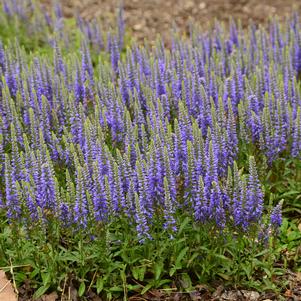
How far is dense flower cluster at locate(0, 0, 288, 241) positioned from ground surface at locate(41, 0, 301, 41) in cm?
261

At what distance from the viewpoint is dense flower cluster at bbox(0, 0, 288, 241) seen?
4938mm

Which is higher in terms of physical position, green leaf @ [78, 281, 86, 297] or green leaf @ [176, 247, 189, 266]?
green leaf @ [176, 247, 189, 266]

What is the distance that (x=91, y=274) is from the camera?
529cm

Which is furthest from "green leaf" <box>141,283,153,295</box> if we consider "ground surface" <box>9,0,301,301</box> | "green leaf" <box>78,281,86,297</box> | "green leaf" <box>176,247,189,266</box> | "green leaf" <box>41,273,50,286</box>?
"ground surface" <box>9,0,301,301</box>

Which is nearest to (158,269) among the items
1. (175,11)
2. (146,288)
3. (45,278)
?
(146,288)

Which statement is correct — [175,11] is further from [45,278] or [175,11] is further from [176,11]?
[45,278]

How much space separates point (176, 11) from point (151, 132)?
6534 millimetres

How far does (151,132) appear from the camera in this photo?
5594mm

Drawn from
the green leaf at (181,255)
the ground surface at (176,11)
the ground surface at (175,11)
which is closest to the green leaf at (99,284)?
the green leaf at (181,255)

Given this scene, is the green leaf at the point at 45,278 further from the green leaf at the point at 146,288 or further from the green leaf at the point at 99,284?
the green leaf at the point at 146,288

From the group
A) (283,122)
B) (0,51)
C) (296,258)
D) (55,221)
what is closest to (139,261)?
(55,221)

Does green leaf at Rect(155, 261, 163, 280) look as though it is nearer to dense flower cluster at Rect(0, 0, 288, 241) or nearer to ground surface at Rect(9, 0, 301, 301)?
dense flower cluster at Rect(0, 0, 288, 241)

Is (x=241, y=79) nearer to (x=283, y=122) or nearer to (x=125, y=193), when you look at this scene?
(x=283, y=122)

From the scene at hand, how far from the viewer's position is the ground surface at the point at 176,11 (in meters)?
11.1
